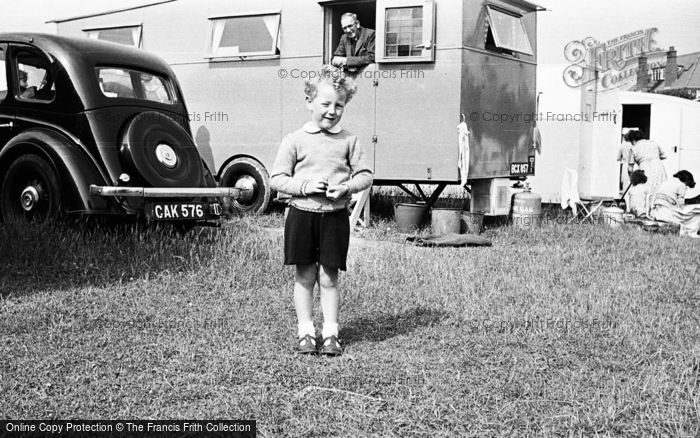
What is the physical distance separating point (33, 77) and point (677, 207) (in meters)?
8.41

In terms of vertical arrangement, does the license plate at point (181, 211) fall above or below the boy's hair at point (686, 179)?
below

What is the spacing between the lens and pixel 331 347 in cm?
459

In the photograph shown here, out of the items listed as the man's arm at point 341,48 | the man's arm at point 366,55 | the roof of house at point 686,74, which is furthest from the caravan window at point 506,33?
the roof of house at point 686,74

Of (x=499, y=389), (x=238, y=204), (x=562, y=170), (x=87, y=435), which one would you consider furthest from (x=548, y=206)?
(x=87, y=435)

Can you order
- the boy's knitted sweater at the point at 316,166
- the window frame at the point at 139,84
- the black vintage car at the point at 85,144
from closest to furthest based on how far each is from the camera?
1. the boy's knitted sweater at the point at 316,166
2. the black vintage car at the point at 85,144
3. the window frame at the point at 139,84

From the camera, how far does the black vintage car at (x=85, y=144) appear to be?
7883 millimetres

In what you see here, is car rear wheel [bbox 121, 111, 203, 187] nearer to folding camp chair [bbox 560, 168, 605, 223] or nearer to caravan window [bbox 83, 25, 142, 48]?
caravan window [bbox 83, 25, 142, 48]

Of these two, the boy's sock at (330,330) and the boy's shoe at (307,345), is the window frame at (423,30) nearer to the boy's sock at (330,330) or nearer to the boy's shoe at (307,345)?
the boy's sock at (330,330)

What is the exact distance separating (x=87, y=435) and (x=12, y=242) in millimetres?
4195

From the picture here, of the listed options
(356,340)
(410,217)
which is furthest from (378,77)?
(356,340)

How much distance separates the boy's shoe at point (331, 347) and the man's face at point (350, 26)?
6948mm

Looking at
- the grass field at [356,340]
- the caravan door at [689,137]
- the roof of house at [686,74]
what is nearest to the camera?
A: the grass field at [356,340]

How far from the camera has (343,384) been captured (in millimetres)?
4043

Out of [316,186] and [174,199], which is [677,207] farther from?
[316,186]
